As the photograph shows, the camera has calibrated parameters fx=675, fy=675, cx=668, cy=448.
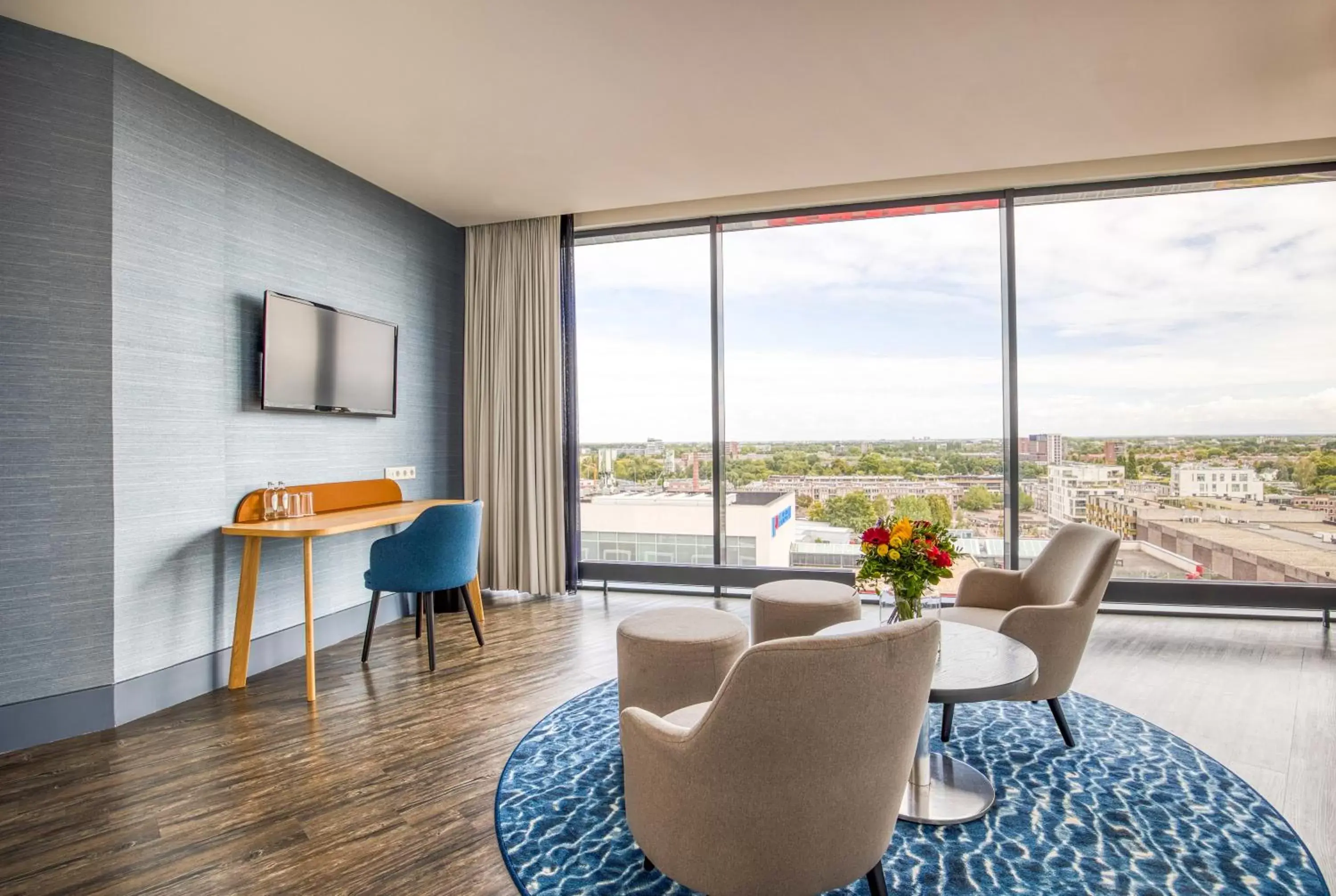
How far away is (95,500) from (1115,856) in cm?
370

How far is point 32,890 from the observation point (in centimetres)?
175

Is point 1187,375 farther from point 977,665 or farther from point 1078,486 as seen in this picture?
point 977,665

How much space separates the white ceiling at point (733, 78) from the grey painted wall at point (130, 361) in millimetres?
257

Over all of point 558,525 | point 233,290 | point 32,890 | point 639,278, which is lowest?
point 32,890

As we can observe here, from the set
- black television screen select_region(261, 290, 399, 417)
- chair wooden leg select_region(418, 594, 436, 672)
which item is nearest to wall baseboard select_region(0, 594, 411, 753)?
chair wooden leg select_region(418, 594, 436, 672)

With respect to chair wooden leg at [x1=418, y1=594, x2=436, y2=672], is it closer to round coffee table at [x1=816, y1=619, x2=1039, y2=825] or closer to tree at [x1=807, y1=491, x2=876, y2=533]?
round coffee table at [x1=816, y1=619, x2=1039, y2=825]

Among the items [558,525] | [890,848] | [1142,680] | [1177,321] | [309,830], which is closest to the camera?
[890,848]

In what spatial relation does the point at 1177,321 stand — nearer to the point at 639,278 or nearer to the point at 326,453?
the point at 639,278

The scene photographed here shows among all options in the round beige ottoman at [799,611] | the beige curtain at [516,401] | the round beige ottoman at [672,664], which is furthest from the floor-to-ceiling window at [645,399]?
the round beige ottoman at [672,664]

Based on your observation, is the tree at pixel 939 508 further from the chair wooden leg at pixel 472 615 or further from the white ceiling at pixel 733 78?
the chair wooden leg at pixel 472 615

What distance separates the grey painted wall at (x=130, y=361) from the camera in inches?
100

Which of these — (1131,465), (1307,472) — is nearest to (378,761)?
(1131,465)

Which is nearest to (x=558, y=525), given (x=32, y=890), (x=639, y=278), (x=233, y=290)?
(x=639, y=278)

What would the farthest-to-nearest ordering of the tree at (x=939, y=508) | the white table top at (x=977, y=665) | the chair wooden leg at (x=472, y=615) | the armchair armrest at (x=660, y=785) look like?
the tree at (x=939, y=508) → the chair wooden leg at (x=472, y=615) → the white table top at (x=977, y=665) → the armchair armrest at (x=660, y=785)
